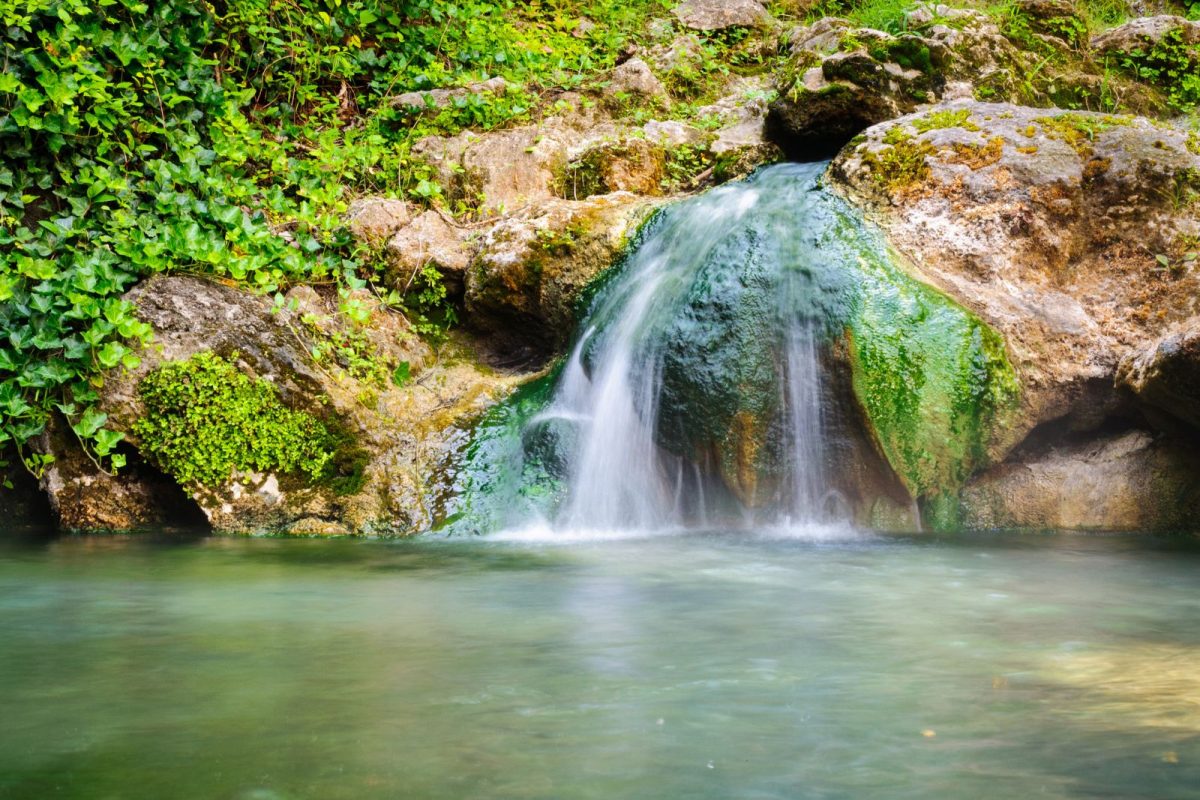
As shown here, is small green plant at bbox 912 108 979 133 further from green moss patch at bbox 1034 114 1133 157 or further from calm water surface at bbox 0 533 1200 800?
calm water surface at bbox 0 533 1200 800

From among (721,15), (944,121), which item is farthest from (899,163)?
(721,15)

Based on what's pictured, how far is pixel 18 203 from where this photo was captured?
244 inches

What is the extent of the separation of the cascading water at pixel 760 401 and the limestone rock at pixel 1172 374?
632 mm

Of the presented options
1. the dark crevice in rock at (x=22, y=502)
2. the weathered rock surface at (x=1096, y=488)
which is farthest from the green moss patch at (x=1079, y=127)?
the dark crevice in rock at (x=22, y=502)

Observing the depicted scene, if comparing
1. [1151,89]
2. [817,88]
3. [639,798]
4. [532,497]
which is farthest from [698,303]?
[1151,89]

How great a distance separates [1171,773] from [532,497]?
168 inches

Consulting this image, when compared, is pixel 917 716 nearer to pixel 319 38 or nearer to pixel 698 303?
pixel 698 303

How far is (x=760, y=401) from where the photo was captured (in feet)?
18.9

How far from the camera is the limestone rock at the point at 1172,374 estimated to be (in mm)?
4980

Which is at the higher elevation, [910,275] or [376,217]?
[376,217]

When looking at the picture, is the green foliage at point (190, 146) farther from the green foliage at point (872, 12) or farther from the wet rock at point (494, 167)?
the green foliage at point (872, 12)

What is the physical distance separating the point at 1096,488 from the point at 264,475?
4695mm

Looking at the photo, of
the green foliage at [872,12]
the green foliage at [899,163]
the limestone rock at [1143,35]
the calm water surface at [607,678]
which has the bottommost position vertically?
the calm water surface at [607,678]

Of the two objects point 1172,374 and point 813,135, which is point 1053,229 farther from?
point 813,135
